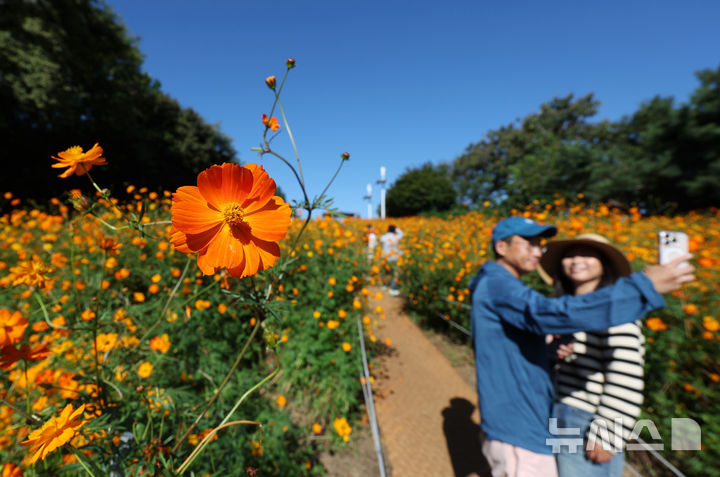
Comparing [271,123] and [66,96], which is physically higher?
[66,96]

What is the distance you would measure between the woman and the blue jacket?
131mm

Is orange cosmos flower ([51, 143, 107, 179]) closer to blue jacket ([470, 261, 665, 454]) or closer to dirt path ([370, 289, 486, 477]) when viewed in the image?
blue jacket ([470, 261, 665, 454])

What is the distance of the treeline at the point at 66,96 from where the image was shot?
770 cm

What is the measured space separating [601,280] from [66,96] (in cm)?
1319

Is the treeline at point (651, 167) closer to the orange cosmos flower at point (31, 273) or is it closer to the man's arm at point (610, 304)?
the man's arm at point (610, 304)

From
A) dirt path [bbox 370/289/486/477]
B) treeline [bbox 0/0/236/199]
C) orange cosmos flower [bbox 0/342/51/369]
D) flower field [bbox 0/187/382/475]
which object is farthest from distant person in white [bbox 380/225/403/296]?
treeline [bbox 0/0/236/199]

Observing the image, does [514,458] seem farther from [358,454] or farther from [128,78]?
[128,78]

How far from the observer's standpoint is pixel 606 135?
20.3 m

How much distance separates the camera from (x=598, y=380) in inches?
53.8

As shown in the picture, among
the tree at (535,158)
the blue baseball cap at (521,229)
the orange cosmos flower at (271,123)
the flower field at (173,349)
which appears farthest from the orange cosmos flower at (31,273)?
the tree at (535,158)

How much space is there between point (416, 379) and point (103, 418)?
3074mm

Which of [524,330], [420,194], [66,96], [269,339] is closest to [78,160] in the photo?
[269,339]

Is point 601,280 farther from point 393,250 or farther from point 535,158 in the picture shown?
point 535,158

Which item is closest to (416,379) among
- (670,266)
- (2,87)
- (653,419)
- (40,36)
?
(653,419)
